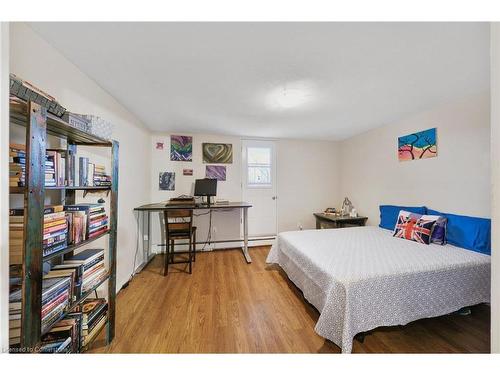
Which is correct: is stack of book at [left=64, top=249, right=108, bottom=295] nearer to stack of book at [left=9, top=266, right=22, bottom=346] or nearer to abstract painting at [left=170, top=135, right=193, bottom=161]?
stack of book at [left=9, top=266, right=22, bottom=346]

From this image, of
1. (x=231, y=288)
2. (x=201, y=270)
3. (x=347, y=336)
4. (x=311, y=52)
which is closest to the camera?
(x=347, y=336)

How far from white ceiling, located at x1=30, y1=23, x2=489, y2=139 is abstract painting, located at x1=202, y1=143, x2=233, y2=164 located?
1.02 metres

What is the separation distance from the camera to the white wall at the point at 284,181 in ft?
11.1

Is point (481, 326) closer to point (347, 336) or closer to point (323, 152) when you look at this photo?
point (347, 336)

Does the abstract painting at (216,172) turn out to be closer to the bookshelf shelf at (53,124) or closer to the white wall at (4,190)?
the bookshelf shelf at (53,124)

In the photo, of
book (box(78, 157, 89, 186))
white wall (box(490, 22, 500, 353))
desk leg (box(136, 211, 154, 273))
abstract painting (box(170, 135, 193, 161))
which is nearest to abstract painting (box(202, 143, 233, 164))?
abstract painting (box(170, 135, 193, 161))

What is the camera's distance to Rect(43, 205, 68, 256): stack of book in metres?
0.91

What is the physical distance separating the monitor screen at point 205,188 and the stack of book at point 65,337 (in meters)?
2.09

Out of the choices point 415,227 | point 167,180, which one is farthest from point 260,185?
point 415,227

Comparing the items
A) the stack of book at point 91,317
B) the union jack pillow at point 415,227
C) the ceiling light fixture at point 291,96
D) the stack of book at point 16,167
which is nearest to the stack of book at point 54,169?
the stack of book at point 16,167

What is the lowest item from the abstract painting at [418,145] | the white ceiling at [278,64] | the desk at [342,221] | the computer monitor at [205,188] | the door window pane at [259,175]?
the desk at [342,221]
